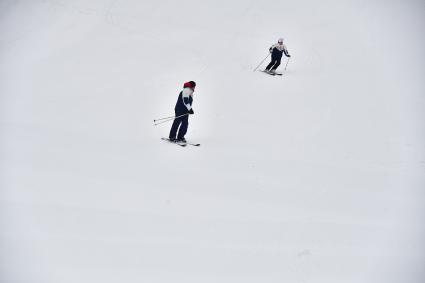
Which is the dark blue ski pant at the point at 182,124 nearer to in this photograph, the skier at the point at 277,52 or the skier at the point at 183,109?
the skier at the point at 183,109

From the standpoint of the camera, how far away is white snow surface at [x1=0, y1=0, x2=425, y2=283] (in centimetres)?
465

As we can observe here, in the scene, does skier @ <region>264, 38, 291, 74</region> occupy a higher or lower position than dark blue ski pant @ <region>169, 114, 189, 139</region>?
higher

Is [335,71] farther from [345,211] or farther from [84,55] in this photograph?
[84,55]

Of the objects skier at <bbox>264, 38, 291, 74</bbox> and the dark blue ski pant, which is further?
skier at <bbox>264, 38, 291, 74</bbox>

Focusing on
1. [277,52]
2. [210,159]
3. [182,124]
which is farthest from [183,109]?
[277,52]

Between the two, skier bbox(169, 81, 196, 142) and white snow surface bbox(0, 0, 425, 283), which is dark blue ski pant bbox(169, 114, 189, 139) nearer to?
skier bbox(169, 81, 196, 142)

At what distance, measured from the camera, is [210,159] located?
24.0ft

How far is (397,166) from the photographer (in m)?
7.53

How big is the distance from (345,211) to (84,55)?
12.4 meters

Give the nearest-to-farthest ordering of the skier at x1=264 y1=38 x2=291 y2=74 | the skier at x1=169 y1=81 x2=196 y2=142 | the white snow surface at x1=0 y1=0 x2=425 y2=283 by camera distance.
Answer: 1. the white snow surface at x1=0 y1=0 x2=425 y2=283
2. the skier at x1=169 y1=81 x2=196 y2=142
3. the skier at x1=264 y1=38 x2=291 y2=74

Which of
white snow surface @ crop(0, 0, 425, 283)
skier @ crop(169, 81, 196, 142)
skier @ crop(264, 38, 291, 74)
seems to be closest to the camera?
white snow surface @ crop(0, 0, 425, 283)

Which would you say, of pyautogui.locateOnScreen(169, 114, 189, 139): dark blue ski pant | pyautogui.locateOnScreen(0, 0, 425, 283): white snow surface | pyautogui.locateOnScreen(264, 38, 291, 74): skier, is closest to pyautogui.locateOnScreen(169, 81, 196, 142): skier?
pyautogui.locateOnScreen(169, 114, 189, 139): dark blue ski pant

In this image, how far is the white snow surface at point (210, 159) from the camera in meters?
4.65

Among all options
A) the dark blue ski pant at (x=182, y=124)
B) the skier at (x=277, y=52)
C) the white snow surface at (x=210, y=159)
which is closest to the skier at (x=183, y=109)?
the dark blue ski pant at (x=182, y=124)
